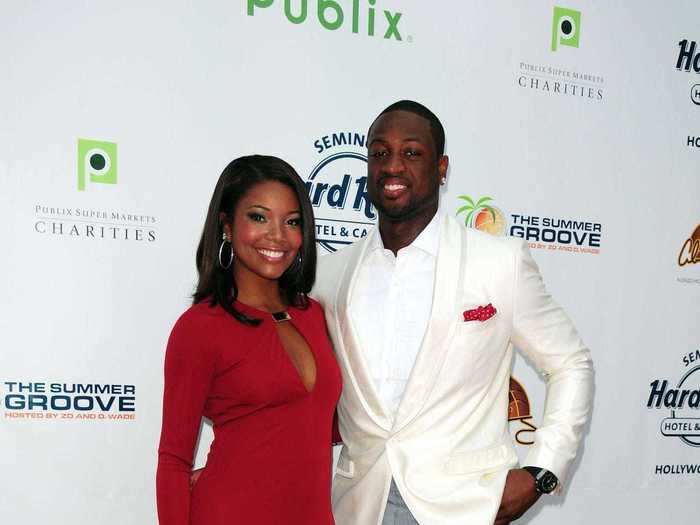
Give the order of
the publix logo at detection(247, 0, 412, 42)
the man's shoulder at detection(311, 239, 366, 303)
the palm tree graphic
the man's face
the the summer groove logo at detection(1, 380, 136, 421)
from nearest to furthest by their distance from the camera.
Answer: the man's face → the man's shoulder at detection(311, 239, 366, 303) → the the summer groove logo at detection(1, 380, 136, 421) → the publix logo at detection(247, 0, 412, 42) → the palm tree graphic

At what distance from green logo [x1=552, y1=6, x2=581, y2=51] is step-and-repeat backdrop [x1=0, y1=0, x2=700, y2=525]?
1 centimetres

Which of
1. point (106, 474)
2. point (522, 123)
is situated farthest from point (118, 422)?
point (522, 123)

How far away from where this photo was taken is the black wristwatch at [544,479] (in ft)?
5.78

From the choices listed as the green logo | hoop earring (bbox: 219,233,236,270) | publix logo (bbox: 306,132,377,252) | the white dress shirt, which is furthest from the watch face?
the green logo

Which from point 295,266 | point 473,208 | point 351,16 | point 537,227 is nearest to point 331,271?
point 295,266

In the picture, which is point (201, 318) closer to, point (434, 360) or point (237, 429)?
point (237, 429)

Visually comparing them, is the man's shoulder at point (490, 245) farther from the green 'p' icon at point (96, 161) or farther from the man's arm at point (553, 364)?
the green 'p' icon at point (96, 161)

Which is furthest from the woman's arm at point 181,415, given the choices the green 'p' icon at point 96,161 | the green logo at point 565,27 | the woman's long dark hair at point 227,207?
the green logo at point 565,27

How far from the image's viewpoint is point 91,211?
2.74 metres

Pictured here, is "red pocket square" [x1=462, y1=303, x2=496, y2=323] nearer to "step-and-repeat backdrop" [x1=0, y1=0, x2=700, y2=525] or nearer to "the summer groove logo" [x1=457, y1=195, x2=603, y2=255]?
"step-and-repeat backdrop" [x1=0, y1=0, x2=700, y2=525]

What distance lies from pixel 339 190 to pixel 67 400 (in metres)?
1.49

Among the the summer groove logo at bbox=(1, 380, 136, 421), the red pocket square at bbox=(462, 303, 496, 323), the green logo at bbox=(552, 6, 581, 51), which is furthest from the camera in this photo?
the green logo at bbox=(552, 6, 581, 51)

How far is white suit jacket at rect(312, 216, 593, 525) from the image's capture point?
1720 mm

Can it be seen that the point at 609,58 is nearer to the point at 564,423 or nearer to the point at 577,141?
the point at 577,141
